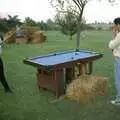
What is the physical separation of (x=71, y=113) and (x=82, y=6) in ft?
44.9

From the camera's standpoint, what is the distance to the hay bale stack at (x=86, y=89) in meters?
7.90

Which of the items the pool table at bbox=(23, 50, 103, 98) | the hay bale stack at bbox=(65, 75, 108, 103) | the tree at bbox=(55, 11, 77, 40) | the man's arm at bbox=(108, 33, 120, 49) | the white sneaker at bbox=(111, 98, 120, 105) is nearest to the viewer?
the man's arm at bbox=(108, 33, 120, 49)

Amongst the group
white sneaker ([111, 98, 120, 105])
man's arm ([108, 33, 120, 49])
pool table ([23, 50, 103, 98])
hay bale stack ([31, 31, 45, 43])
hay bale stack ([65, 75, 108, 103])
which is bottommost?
hay bale stack ([31, 31, 45, 43])

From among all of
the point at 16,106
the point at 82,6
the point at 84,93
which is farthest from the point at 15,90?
the point at 82,6

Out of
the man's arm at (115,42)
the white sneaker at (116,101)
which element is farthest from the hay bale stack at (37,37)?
the man's arm at (115,42)

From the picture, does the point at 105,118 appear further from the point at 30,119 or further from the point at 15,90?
the point at 15,90

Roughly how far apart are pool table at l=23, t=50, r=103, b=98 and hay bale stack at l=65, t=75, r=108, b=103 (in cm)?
30

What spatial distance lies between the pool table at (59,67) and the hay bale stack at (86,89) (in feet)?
0.97

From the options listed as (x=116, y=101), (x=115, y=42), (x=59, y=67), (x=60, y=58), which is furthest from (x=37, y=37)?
(x=115, y=42)

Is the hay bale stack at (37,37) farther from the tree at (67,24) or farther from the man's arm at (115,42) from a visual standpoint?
the man's arm at (115,42)

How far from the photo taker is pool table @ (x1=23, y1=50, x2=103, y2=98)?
26.3 ft

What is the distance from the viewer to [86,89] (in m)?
7.88

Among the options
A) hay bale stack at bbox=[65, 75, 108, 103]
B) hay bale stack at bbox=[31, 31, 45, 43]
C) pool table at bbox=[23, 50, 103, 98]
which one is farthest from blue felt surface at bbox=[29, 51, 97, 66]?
hay bale stack at bbox=[31, 31, 45, 43]

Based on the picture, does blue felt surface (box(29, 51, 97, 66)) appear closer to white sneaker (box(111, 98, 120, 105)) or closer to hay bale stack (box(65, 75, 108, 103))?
hay bale stack (box(65, 75, 108, 103))
